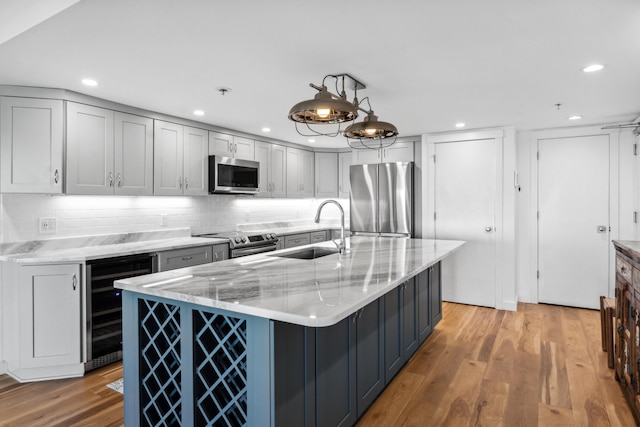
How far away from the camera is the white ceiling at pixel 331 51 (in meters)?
1.84

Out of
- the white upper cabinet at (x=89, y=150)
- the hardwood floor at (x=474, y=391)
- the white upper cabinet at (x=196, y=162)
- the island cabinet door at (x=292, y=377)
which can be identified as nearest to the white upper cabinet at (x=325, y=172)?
the white upper cabinet at (x=196, y=162)

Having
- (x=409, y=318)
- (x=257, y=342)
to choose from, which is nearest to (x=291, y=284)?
(x=257, y=342)

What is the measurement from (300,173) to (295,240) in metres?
1.18

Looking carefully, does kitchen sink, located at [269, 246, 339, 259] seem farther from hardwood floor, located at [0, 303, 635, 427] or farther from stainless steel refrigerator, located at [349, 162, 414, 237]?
stainless steel refrigerator, located at [349, 162, 414, 237]

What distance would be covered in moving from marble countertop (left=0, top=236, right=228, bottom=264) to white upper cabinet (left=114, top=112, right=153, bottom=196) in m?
0.52

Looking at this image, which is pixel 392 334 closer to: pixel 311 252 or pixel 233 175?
pixel 311 252

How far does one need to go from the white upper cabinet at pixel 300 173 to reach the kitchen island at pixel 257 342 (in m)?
3.38

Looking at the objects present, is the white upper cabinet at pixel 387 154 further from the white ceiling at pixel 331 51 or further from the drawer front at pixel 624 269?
the drawer front at pixel 624 269

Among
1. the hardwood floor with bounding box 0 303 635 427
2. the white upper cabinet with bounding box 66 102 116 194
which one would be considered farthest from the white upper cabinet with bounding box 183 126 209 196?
the hardwood floor with bounding box 0 303 635 427

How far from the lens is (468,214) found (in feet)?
15.9

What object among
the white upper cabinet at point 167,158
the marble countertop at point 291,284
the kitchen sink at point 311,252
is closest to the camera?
the marble countertop at point 291,284

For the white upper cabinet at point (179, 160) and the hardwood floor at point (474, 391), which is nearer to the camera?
the hardwood floor at point (474, 391)

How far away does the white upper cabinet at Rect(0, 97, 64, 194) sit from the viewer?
9.68ft

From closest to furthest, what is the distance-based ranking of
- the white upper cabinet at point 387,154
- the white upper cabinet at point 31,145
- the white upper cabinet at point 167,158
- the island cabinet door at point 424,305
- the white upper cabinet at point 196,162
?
the white upper cabinet at point 31,145
the island cabinet door at point 424,305
the white upper cabinet at point 167,158
the white upper cabinet at point 196,162
the white upper cabinet at point 387,154
